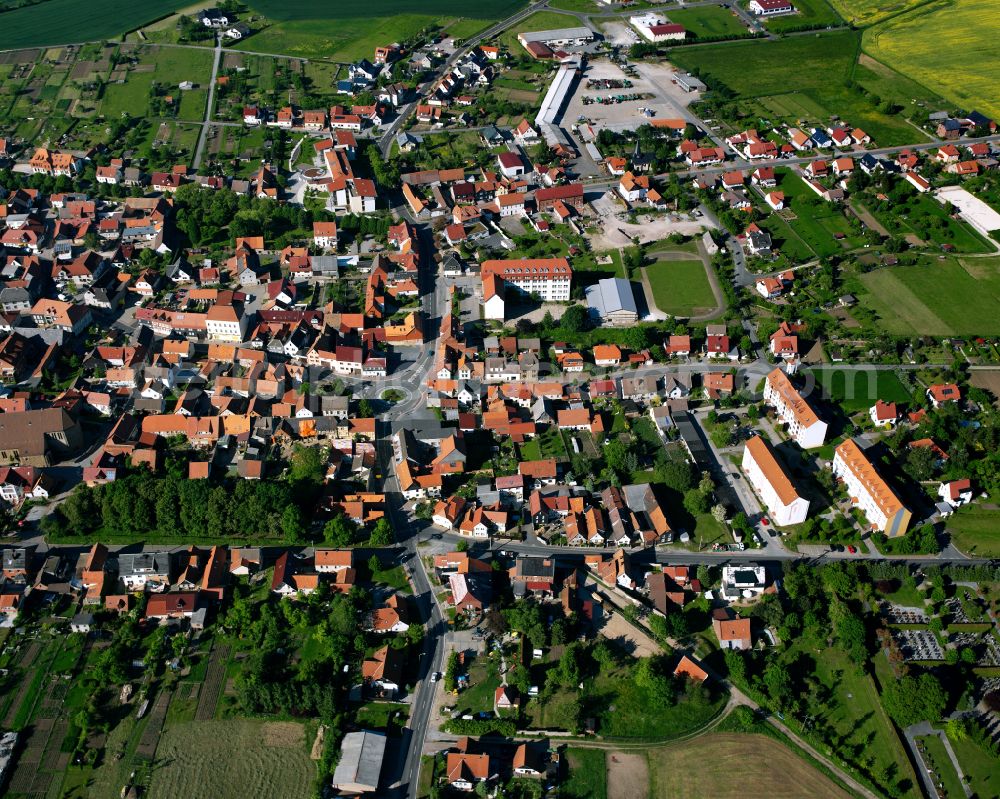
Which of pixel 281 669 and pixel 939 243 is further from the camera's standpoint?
pixel 939 243

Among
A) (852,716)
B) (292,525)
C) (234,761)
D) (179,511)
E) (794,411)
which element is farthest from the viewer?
(794,411)

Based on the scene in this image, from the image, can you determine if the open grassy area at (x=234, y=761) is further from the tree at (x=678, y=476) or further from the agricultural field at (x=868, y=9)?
the agricultural field at (x=868, y=9)

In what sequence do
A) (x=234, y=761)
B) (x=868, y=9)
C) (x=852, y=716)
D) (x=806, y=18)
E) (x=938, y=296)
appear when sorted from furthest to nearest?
(x=868, y=9), (x=806, y=18), (x=938, y=296), (x=852, y=716), (x=234, y=761)

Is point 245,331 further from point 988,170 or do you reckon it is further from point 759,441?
point 988,170

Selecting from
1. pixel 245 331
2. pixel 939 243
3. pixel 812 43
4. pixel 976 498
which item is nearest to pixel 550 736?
pixel 976 498

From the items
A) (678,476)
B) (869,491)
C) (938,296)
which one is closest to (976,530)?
(869,491)

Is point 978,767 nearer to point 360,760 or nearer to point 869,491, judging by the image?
point 869,491

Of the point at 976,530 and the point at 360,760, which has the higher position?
the point at 976,530
